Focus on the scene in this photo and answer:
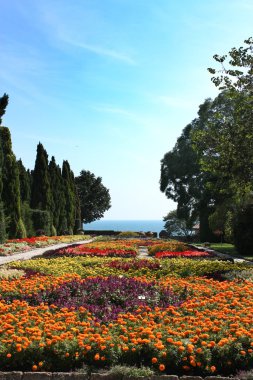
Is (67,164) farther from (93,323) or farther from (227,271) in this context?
(93,323)

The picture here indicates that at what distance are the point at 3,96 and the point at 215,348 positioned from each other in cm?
2343

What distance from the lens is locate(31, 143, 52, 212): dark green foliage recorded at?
38188 millimetres

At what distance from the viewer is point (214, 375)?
190 inches

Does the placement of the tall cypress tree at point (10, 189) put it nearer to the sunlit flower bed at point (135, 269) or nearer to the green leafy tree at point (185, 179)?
the sunlit flower bed at point (135, 269)

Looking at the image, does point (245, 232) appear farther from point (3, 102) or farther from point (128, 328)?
point (128, 328)

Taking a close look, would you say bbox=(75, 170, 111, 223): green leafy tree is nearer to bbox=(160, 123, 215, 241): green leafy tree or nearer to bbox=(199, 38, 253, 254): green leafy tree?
bbox=(160, 123, 215, 241): green leafy tree

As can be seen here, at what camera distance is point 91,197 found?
67.4m

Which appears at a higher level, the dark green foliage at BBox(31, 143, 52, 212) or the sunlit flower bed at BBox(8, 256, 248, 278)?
the dark green foliage at BBox(31, 143, 52, 212)

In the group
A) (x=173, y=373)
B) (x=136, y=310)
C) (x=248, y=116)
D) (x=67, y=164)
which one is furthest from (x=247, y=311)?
(x=67, y=164)

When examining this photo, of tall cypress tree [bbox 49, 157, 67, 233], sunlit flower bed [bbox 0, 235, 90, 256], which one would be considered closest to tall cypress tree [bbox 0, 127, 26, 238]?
sunlit flower bed [bbox 0, 235, 90, 256]

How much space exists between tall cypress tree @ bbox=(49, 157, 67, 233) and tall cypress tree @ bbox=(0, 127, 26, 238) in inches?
488

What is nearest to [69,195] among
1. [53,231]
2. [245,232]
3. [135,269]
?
[53,231]

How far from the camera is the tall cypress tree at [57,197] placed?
42.6 metres

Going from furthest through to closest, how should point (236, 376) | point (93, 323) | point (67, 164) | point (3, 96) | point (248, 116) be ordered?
point (67, 164), point (3, 96), point (248, 116), point (93, 323), point (236, 376)
